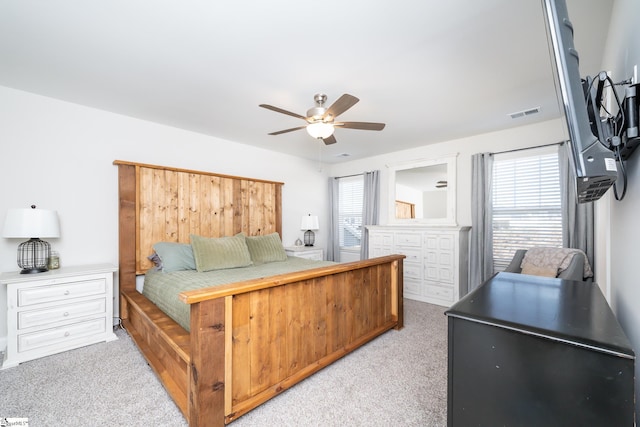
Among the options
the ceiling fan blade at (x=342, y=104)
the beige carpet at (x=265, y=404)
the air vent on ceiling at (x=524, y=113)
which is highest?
the air vent on ceiling at (x=524, y=113)

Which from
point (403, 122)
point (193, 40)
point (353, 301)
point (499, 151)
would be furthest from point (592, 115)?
point (499, 151)

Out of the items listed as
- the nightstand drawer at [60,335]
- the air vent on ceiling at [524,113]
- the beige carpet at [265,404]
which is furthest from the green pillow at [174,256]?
the air vent on ceiling at [524,113]

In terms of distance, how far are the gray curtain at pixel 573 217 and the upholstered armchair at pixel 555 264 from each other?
341 millimetres

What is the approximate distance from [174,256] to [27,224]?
125 centimetres

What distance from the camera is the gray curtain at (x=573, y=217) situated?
3.09 meters

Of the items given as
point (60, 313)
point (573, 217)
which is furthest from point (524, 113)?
point (60, 313)

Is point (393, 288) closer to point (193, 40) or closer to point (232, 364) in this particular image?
point (232, 364)

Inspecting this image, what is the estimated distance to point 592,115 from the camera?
1.08 meters

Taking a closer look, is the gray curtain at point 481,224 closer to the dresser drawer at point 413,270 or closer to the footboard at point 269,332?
the dresser drawer at point 413,270

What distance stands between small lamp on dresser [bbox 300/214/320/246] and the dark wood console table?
13.2 feet

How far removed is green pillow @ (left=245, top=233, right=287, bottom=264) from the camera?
12.4ft

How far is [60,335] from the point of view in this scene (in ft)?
8.33

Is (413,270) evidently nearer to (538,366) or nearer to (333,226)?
(333,226)

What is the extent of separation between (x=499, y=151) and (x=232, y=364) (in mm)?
4153
